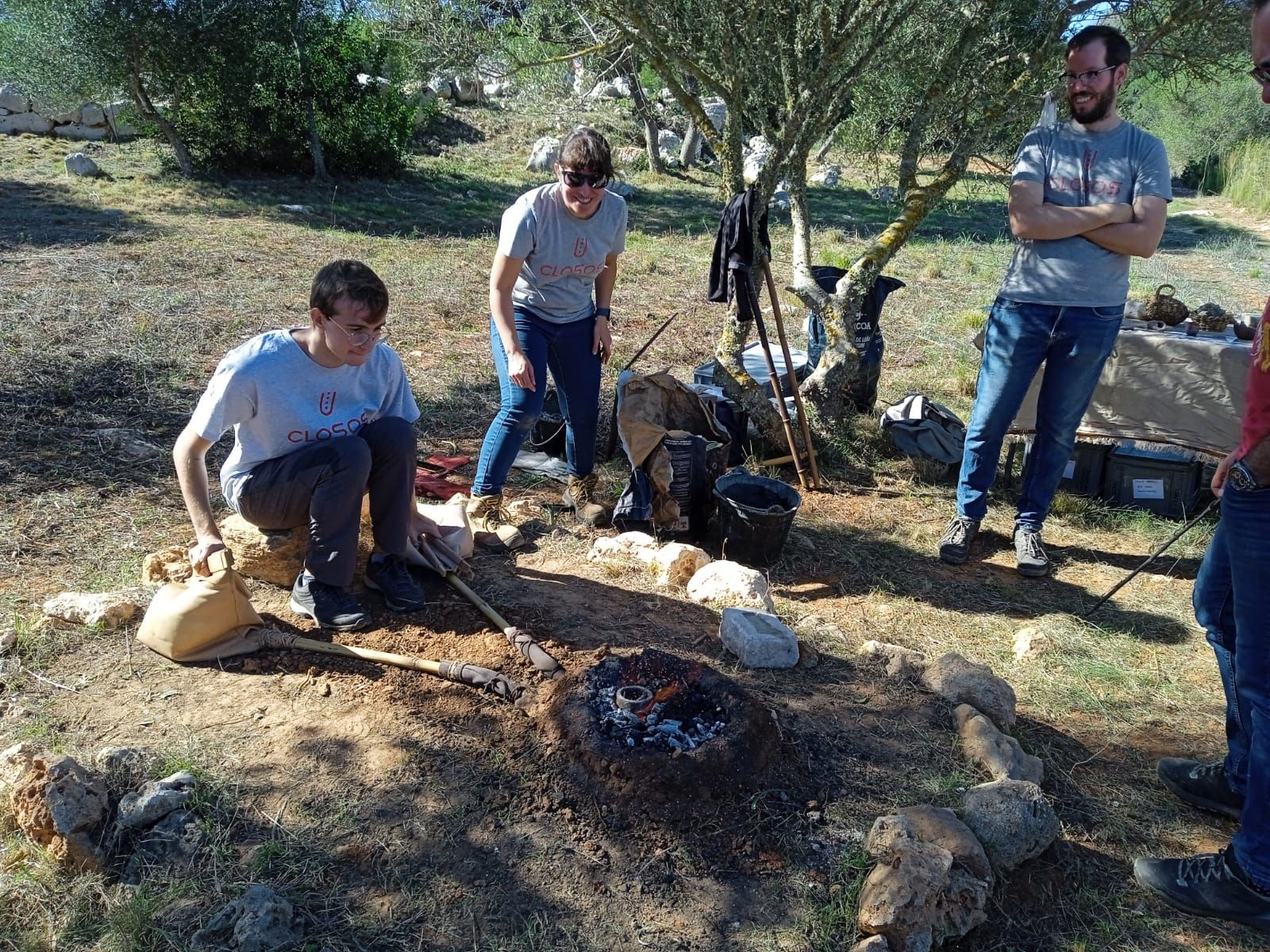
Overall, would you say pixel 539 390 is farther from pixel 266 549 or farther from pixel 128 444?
pixel 128 444

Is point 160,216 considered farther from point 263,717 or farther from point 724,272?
point 263,717

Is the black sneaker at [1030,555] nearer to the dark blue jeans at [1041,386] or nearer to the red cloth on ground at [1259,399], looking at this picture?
the dark blue jeans at [1041,386]

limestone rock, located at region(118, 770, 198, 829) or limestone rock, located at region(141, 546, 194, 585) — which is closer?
limestone rock, located at region(118, 770, 198, 829)

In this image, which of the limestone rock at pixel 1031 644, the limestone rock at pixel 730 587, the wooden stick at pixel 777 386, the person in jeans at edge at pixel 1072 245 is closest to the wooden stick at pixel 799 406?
the wooden stick at pixel 777 386

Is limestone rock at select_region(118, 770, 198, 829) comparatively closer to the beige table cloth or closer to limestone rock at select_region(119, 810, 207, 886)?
limestone rock at select_region(119, 810, 207, 886)

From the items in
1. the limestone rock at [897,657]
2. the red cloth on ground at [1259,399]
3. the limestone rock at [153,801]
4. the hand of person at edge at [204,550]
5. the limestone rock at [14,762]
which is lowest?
the limestone rock at [153,801]

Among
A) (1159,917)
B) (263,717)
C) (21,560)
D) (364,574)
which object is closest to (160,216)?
(21,560)

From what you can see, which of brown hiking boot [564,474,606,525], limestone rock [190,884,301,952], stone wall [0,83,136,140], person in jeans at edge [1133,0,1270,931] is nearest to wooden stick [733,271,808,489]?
brown hiking boot [564,474,606,525]

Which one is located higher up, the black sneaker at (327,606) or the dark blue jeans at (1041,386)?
the dark blue jeans at (1041,386)

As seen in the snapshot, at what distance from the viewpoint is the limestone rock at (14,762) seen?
251cm

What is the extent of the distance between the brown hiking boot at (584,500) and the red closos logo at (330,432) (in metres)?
1.45

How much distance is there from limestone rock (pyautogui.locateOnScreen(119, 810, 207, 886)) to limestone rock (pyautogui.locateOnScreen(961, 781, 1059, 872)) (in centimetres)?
207

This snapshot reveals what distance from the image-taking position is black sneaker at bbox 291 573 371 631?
344 centimetres

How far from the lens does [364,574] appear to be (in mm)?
3744
